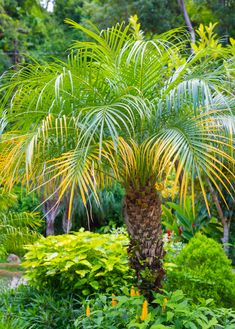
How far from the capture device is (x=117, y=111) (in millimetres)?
3889

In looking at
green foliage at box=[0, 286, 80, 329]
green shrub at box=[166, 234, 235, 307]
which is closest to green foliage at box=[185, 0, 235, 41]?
green shrub at box=[166, 234, 235, 307]

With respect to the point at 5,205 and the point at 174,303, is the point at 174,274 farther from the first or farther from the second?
the point at 5,205

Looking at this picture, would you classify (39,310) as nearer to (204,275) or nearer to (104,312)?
(104,312)

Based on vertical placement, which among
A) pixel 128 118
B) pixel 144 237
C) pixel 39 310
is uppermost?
pixel 128 118

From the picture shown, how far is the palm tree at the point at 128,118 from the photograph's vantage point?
3865 mm

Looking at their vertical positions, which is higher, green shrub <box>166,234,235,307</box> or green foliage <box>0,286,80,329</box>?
green shrub <box>166,234,235,307</box>

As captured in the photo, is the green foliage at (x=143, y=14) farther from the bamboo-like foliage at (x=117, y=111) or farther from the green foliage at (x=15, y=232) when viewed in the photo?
the bamboo-like foliage at (x=117, y=111)

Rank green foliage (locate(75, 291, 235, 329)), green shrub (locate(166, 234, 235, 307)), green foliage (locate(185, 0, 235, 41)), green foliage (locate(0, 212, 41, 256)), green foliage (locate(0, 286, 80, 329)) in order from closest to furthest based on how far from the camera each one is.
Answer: green foliage (locate(75, 291, 235, 329)) < green foliage (locate(0, 286, 80, 329)) < green shrub (locate(166, 234, 235, 307)) < green foliage (locate(0, 212, 41, 256)) < green foliage (locate(185, 0, 235, 41))

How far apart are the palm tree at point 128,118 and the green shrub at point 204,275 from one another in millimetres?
435

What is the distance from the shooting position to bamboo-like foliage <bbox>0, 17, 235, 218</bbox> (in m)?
3.84

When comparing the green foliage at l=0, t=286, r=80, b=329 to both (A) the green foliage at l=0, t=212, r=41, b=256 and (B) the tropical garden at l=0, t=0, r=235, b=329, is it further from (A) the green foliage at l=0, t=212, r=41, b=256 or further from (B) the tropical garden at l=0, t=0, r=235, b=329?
(A) the green foliage at l=0, t=212, r=41, b=256

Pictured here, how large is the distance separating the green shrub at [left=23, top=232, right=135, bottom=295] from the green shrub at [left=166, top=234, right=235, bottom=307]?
1.88 feet

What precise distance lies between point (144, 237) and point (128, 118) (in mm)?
1195

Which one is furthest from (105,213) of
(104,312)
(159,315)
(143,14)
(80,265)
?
(159,315)
